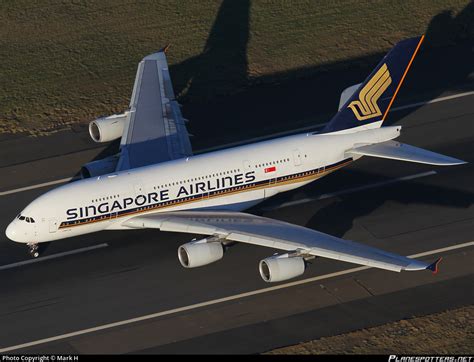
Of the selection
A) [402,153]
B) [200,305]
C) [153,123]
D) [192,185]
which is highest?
[153,123]

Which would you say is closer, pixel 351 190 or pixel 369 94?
pixel 369 94

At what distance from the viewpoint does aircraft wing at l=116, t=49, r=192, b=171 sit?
58.9 metres

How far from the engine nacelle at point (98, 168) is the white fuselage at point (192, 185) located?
350 centimetres

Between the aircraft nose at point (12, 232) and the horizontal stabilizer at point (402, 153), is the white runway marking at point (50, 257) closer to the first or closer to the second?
the aircraft nose at point (12, 232)

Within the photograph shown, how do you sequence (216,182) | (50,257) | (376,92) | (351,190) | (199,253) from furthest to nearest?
(351,190) → (376,92) → (216,182) → (50,257) → (199,253)

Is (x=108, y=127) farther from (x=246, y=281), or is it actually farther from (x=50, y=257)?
(x=246, y=281)

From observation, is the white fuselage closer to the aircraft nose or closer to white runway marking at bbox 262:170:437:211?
the aircraft nose

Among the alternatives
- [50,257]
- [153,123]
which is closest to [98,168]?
[153,123]

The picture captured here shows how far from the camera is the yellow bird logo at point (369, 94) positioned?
58.0m

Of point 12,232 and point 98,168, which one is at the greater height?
point 98,168

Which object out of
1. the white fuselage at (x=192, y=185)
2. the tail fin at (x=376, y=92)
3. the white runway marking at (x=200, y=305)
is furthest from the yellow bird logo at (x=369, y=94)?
the white runway marking at (x=200, y=305)

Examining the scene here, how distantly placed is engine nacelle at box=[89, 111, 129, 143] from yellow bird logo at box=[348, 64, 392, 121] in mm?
14160

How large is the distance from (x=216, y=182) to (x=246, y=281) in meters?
5.82

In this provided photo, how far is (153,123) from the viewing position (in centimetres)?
6100
